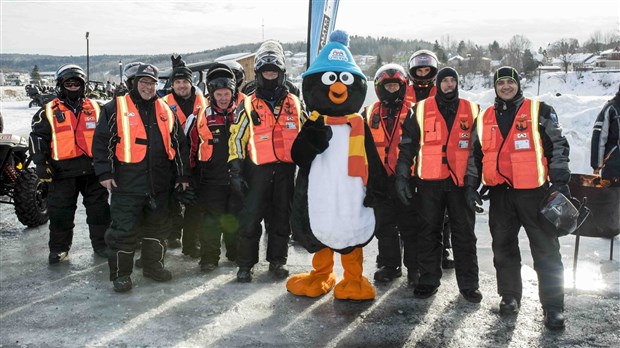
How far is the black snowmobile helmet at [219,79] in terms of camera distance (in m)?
4.82

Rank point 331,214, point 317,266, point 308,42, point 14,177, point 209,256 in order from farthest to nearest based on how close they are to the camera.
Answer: point 308,42 < point 14,177 < point 209,256 < point 317,266 < point 331,214

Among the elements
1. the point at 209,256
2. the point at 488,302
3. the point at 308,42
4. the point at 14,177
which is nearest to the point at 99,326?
the point at 209,256

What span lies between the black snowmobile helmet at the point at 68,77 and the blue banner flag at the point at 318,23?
9.47 feet

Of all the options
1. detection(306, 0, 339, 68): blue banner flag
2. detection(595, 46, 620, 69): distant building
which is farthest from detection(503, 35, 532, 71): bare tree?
detection(306, 0, 339, 68): blue banner flag

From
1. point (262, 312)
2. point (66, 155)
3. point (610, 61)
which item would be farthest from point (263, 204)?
point (610, 61)

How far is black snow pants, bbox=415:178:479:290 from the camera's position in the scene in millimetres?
4156

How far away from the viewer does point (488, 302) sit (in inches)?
164

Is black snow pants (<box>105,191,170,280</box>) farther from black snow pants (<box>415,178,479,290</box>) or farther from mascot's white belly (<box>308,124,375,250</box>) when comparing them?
black snow pants (<box>415,178,479,290</box>)

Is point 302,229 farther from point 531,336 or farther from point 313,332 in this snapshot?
point 531,336

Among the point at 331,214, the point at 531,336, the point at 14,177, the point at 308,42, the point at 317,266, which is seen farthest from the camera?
the point at 308,42

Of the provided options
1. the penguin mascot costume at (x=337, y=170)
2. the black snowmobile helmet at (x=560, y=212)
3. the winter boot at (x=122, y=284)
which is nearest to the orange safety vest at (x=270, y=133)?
the penguin mascot costume at (x=337, y=170)

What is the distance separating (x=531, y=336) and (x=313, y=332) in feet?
4.97

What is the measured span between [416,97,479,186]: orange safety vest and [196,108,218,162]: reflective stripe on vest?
203cm

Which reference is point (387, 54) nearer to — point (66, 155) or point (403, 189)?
point (66, 155)
